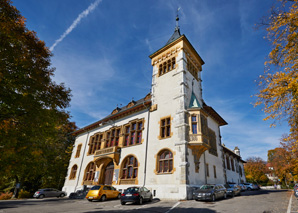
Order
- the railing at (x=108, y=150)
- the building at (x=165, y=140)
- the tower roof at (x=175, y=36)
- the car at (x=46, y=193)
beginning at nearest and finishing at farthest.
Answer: the building at (x=165, y=140), the railing at (x=108, y=150), the car at (x=46, y=193), the tower roof at (x=175, y=36)

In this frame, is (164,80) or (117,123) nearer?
(164,80)

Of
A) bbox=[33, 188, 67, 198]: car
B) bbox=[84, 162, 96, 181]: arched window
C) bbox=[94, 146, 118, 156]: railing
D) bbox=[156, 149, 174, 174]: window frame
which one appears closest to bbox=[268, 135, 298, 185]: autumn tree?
bbox=[156, 149, 174, 174]: window frame

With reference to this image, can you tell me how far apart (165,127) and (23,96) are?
14163 mm

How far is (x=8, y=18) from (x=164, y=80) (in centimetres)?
1735

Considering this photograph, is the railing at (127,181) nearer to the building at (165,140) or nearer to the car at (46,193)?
the building at (165,140)

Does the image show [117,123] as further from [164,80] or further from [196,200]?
[196,200]

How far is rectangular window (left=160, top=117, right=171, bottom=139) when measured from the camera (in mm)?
19391

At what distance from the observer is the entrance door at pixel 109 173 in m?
23.1

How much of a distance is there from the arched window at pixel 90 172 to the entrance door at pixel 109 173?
3.08 m

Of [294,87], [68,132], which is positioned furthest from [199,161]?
[68,132]

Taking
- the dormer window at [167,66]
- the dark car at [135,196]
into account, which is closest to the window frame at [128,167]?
the dark car at [135,196]

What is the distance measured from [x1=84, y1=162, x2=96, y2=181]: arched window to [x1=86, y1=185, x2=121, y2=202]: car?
8.82 m

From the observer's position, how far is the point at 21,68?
8.38 metres

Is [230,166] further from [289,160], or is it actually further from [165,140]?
[165,140]
